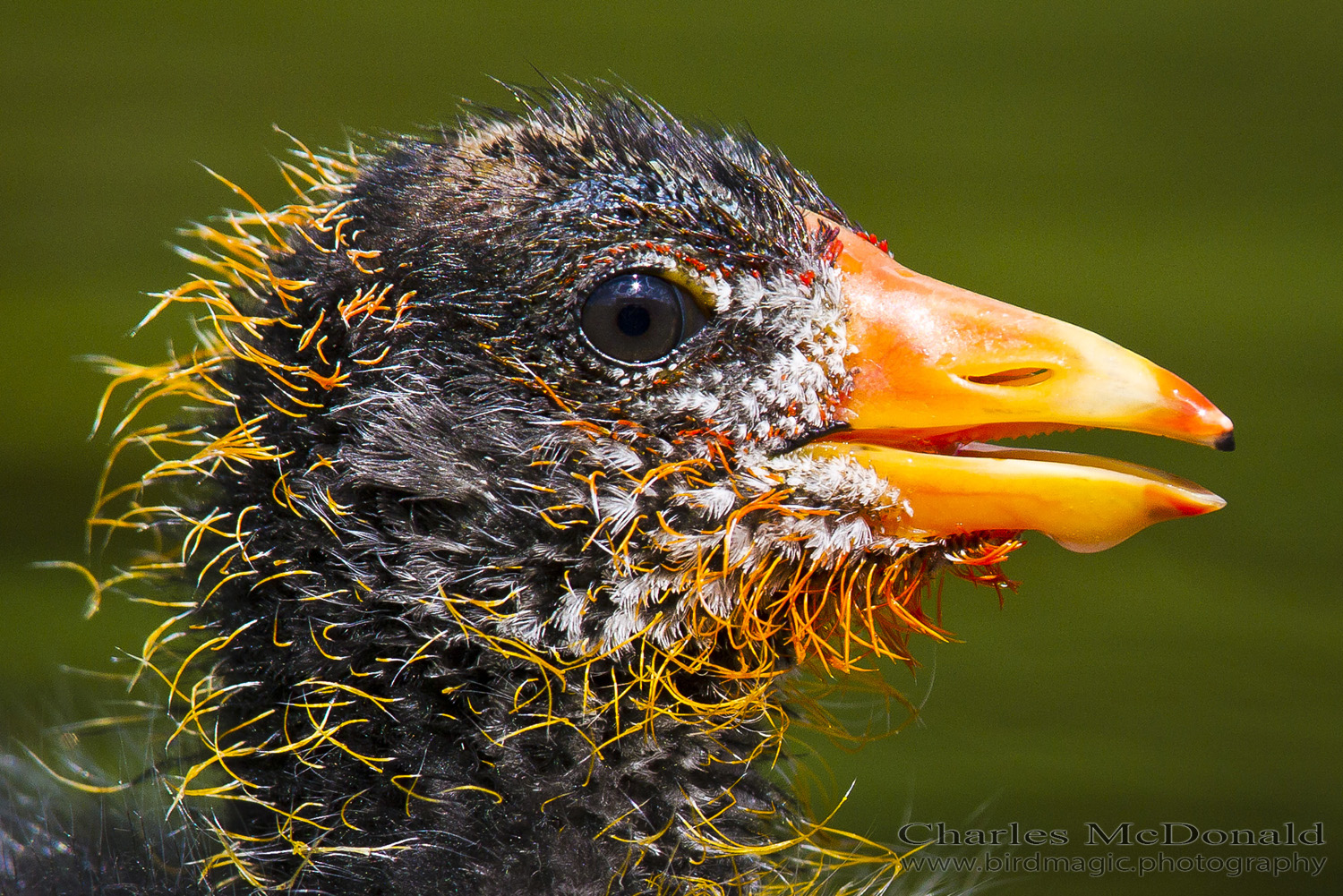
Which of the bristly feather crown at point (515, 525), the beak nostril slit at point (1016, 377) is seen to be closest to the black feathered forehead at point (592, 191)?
the bristly feather crown at point (515, 525)

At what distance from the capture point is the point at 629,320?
2.04 feet

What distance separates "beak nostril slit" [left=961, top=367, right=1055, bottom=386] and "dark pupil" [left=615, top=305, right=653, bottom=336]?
0.20m

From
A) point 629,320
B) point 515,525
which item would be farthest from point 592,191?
point 515,525

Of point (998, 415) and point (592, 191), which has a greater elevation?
point (592, 191)

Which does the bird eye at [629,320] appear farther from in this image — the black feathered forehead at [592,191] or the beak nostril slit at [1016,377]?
the beak nostril slit at [1016,377]

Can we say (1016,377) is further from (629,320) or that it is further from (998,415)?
(629,320)

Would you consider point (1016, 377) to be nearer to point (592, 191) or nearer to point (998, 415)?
point (998, 415)

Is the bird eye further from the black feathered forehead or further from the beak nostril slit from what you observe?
the beak nostril slit

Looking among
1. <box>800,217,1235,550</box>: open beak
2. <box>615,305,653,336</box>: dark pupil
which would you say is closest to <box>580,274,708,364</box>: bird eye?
<box>615,305,653,336</box>: dark pupil

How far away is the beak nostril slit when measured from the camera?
2.08 ft

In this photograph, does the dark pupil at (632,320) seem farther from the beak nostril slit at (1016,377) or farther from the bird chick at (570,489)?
the beak nostril slit at (1016,377)

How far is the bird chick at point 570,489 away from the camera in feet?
2.04

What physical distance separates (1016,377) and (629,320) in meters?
0.25

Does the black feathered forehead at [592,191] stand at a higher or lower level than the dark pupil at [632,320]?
higher
